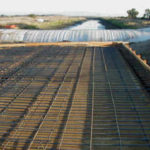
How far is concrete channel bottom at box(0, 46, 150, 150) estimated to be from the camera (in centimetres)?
439

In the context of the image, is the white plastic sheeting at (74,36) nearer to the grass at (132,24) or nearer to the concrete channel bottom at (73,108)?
the concrete channel bottom at (73,108)

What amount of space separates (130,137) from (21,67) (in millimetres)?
7248

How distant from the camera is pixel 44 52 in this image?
1324 centimetres

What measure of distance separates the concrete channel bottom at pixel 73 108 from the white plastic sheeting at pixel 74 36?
11299 millimetres

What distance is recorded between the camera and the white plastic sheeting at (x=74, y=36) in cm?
2050

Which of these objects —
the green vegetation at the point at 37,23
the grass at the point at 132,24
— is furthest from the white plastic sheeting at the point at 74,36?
the green vegetation at the point at 37,23

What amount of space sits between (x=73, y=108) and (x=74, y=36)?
16521mm

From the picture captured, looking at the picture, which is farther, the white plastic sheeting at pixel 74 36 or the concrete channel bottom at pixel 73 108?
the white plastic sheeting at pixel 74 36

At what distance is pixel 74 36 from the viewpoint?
21.3 metres

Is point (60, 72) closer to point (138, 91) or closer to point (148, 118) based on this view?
point (138, 91)

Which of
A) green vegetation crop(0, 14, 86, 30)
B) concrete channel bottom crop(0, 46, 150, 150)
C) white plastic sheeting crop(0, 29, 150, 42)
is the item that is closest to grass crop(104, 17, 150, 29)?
green vegetation crop(0, 14, 86, 30)

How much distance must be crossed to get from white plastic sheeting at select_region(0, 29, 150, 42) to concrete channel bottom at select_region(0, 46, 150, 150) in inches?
445

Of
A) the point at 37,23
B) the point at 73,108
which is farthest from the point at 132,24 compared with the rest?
the point at 73,108

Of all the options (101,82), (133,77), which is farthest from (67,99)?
(133,77)
